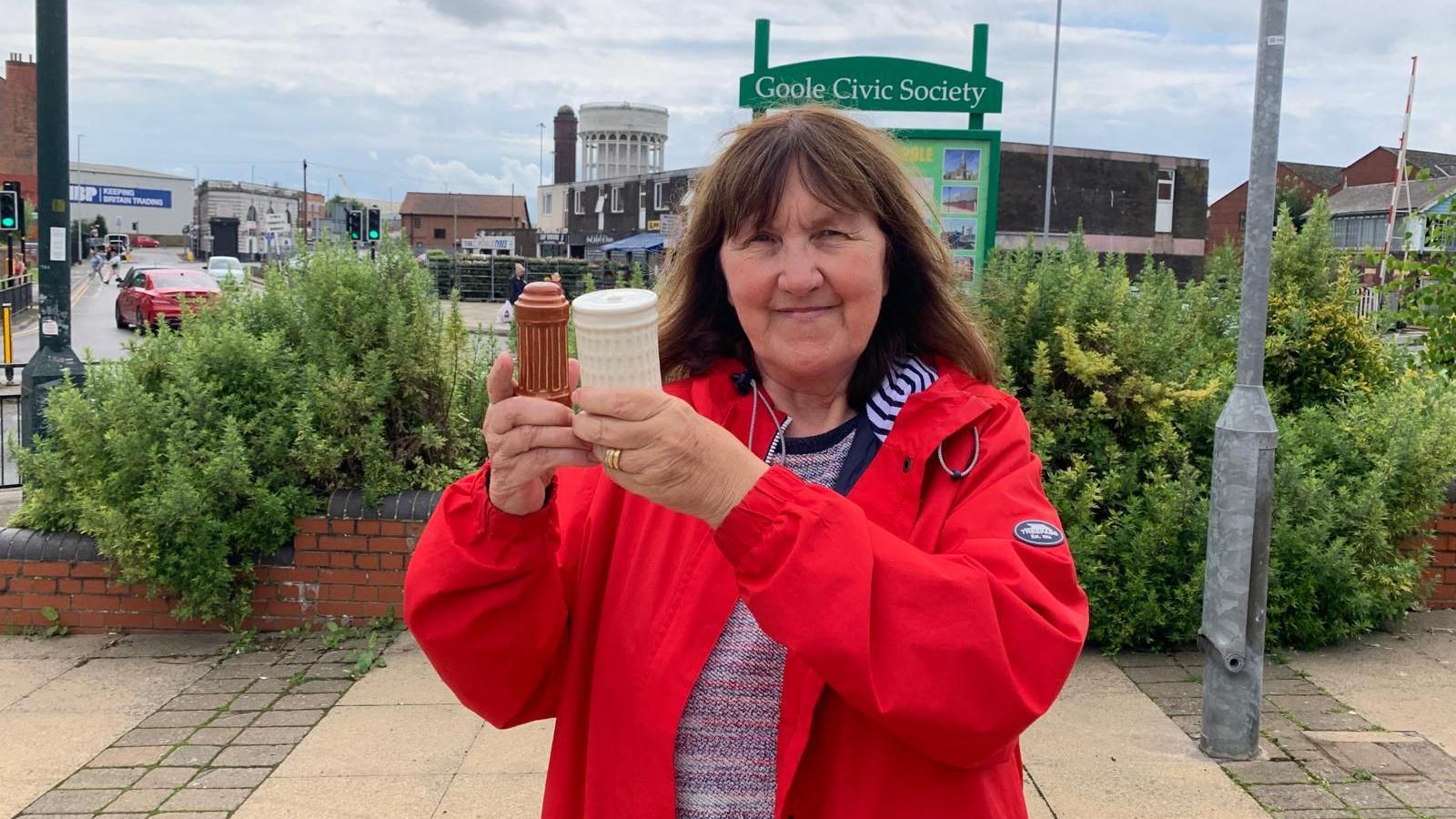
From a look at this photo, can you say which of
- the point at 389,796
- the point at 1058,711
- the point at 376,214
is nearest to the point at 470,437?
the point at 389,796

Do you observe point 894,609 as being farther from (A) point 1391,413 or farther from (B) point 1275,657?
(A) point 1391,413

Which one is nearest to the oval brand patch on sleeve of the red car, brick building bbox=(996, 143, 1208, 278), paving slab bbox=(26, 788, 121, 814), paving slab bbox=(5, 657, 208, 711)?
paving slab bbox=(26, 788, 121, 814)

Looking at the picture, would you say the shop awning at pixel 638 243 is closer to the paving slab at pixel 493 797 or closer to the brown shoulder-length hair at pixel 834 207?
the paving slab at pixel 493 797

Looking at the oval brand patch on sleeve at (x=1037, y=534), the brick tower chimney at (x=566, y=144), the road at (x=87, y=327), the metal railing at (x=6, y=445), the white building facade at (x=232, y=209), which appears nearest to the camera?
the oval brand patch on sleeve at (x=1037, y=534)

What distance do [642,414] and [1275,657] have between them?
190 inches

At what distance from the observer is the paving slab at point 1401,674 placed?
14.7 feet

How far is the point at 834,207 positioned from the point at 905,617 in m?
0.66

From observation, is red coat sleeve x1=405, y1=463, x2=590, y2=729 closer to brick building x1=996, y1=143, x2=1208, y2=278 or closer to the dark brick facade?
brick building x1=996, y1=143, x2=1208, y2=278

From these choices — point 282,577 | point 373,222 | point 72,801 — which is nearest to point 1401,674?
point 282,577

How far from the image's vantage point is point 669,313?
2.01m

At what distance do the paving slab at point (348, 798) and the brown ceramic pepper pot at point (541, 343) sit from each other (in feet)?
9.05

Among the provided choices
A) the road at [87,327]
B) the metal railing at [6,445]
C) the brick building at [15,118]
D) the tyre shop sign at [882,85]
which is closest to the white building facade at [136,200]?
the brick building at [15,118]

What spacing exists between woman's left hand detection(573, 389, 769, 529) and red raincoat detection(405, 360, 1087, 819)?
0.12ft

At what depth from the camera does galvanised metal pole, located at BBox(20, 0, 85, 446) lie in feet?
26.5
